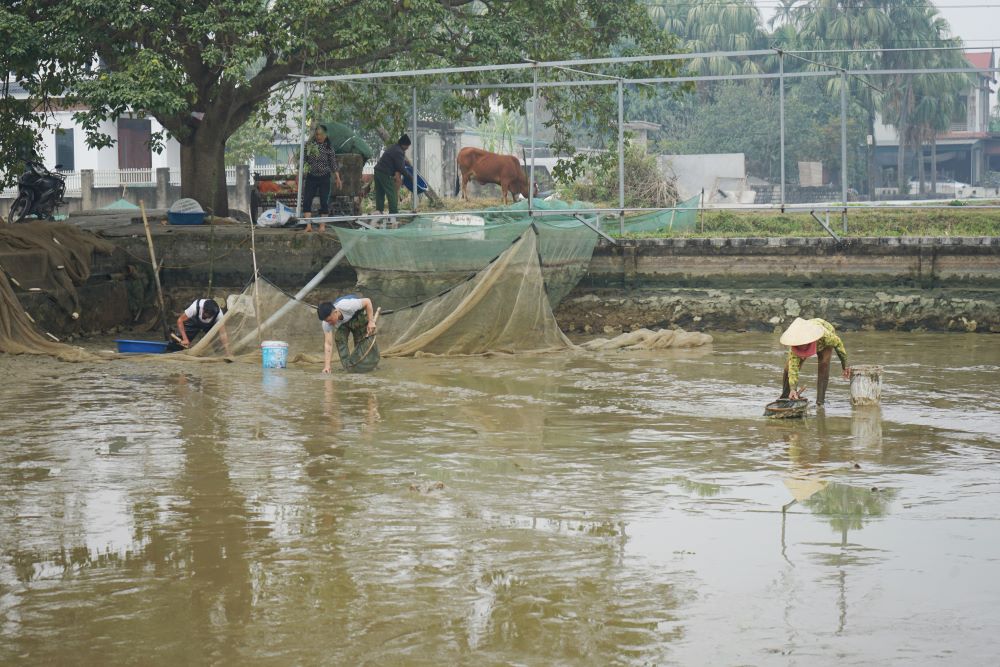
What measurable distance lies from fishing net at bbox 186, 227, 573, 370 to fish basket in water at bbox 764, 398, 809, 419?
184 inches

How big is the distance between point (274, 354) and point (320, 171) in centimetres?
412

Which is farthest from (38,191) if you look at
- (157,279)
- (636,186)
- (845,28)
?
(845,28)

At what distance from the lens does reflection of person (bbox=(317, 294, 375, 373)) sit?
39.5 ft

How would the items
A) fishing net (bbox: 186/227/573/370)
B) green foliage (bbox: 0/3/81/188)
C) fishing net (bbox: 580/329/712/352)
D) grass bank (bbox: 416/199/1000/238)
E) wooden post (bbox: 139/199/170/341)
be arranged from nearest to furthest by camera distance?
fishing net (bbox: 186/227/573/370), fishing net (bbox: 580/329/712/352), wooden post (bbox: 139/199/170/341), green foliage (bbox: 0/3/81/188), grass bank (bbox: 416/199/1000/238)

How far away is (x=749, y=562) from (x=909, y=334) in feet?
36.5

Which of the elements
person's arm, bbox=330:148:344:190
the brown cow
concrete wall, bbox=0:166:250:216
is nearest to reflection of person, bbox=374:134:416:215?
person's arm, bbox=330:148:344:190

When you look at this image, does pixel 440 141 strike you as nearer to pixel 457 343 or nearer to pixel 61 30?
pixel 61 30

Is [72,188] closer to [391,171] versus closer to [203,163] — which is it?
[203,163]

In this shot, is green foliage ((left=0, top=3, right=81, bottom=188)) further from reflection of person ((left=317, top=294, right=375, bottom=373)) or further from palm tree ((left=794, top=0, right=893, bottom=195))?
palm tree ((left=794, top=0, right=893, bottom=195))

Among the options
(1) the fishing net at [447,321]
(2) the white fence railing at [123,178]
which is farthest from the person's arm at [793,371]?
(2) the white fence railing at [123,178]

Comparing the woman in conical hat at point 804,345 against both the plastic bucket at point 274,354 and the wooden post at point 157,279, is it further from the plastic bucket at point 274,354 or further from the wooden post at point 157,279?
the wooden post at point 157,279

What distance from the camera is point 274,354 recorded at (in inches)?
498

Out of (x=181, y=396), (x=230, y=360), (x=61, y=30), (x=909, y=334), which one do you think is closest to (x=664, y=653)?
(x=181, y=396)

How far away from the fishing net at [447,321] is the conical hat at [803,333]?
4606mm
